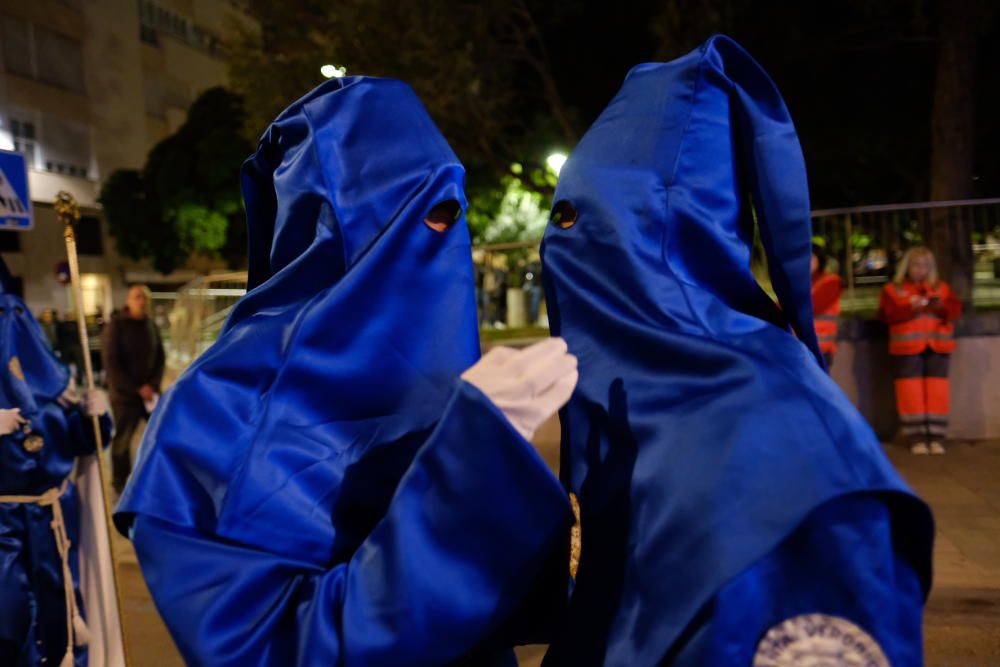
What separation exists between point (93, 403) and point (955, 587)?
15.3ft

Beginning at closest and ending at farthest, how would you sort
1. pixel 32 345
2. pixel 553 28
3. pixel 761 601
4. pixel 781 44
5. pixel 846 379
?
pixel 761 601
pixel 32 345
pixel 846 379
pixel 781 44
pixel 553 28

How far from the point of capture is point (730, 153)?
1500 mm

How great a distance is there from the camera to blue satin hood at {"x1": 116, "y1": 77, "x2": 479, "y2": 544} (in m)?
1.35

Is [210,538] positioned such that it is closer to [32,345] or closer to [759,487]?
[759,487]

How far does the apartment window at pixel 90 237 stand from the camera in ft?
110

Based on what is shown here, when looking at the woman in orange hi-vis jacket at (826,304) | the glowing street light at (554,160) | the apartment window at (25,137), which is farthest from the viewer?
the apartment window at (25,137)

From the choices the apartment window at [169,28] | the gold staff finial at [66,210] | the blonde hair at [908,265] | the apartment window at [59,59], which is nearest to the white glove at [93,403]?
the gold staff finial at [66,210]

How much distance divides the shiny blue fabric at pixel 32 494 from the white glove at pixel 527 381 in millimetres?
3116

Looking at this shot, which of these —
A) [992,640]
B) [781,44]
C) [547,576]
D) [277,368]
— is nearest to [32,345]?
[277,368]

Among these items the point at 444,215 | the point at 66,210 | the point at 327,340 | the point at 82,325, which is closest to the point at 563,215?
the point at 444,215

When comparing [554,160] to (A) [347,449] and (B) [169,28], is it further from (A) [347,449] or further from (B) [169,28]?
(B) [169,28]

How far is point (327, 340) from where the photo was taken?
56.1 inches

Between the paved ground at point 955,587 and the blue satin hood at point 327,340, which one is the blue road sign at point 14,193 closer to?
the paved ground at point 955,587

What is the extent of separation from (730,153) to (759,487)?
66 centimetres
